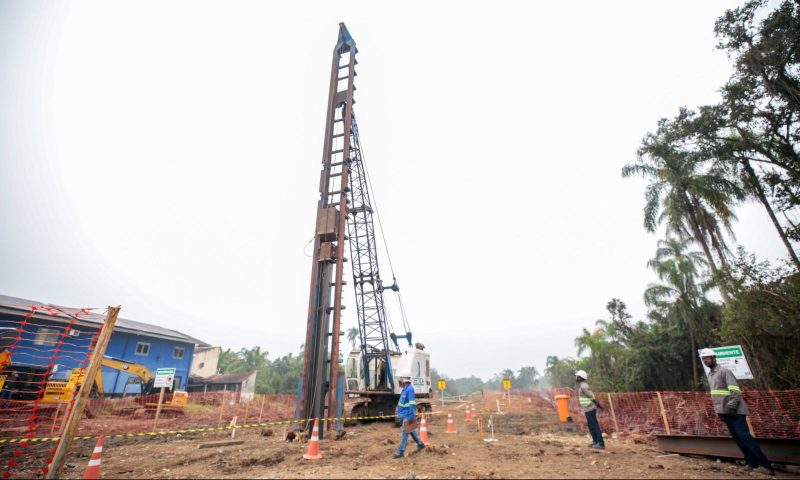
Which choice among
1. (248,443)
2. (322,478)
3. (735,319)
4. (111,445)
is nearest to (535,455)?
(322,478)

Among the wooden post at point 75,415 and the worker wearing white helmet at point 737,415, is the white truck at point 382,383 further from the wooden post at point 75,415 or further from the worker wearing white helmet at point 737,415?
the worker wearing white helmet at point 737,415

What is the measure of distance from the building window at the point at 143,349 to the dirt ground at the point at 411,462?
2270cm

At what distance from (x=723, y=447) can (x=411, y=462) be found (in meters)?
6.40

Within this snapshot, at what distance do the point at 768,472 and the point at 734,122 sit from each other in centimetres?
1420

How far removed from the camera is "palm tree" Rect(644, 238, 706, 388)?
21609mm

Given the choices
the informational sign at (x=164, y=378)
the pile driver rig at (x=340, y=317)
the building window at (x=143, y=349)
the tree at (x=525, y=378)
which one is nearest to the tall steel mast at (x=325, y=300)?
the pile driver rig at (x=340, y=317)

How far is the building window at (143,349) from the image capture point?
95.8ft

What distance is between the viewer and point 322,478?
581 cm

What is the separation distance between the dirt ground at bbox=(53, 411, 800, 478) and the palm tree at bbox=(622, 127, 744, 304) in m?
13.5

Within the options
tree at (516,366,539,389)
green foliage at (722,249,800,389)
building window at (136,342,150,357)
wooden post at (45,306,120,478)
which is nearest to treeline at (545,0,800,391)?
green foliage at (722,249,800,389)

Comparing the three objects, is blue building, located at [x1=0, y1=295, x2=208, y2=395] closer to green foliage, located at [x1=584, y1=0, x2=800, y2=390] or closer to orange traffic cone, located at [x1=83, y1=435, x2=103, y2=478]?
orange traffic cone, located at [x1=83, y1=435, x2=103, y2=478]

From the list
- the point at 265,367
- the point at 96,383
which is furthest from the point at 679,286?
the point at 265,367

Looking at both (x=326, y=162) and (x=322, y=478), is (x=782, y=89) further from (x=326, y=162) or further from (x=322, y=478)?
(x=322, y=478)

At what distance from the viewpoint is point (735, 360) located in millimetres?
8477
